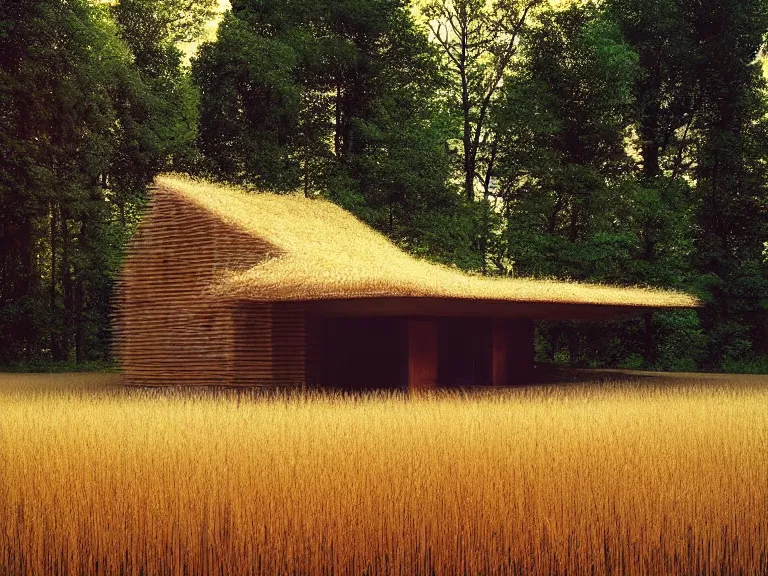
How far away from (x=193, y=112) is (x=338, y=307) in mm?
15076

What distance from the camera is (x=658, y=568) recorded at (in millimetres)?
6590

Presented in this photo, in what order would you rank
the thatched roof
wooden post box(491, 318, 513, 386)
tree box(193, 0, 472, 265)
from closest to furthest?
1. the thatched roof
2. wooden post box(491, 318, 513, 386)
3. tree box(193, 0, 472, 265)

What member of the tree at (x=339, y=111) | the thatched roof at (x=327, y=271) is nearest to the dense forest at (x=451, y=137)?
the tree at (x=339, y=111)

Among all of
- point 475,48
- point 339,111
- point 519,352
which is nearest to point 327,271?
point 519,352

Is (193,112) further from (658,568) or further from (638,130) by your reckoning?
(658,568)

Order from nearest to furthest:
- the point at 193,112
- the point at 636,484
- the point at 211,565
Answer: the point at 211,565
the point at 636,484
the point at 193,112

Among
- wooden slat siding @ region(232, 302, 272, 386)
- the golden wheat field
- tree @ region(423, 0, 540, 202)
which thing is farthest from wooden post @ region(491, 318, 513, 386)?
tree @ region(423, 0, 540, 202)

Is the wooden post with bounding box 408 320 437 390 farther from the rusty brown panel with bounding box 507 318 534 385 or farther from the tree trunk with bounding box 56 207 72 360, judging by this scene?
the tree trunk with bounding box 56 207 72 360

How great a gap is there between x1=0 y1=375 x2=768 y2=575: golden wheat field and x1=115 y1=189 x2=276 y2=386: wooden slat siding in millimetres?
9564

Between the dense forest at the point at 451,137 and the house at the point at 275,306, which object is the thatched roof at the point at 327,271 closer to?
the house at the point at 275,306

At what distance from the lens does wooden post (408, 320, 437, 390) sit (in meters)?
20.3

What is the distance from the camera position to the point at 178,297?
71.9ft

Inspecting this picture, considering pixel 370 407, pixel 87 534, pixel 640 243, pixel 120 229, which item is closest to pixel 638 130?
pixel 640 243

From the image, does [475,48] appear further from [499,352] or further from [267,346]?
[267,346]
